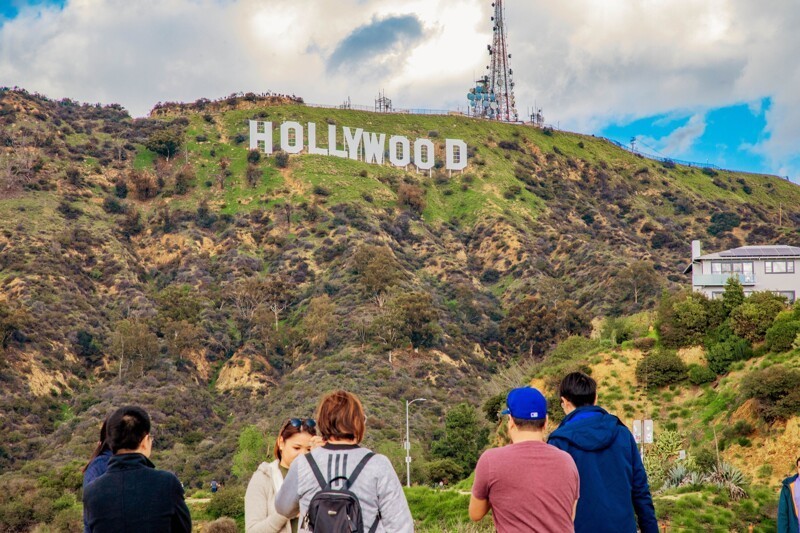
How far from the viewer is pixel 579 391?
297 inches

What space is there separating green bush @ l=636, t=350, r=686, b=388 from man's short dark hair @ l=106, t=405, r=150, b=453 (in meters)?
47.9

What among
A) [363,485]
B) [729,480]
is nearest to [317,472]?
[363,485]

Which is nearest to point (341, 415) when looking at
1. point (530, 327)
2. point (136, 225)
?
point (530, 327)

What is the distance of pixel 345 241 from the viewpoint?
97562mm

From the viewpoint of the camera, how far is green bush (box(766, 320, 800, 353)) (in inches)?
1794

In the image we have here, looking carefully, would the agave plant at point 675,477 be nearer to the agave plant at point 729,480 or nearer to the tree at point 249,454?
the agave plant at point 729,480

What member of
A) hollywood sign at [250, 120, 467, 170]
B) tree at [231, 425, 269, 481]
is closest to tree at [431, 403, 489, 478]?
tree at [231, 425, 269, 481]

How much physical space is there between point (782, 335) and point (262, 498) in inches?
1734

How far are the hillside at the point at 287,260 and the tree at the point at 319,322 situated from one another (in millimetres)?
219

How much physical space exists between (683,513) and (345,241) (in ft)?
241

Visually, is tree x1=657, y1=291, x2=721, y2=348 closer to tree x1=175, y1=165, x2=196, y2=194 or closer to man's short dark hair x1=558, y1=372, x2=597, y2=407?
man's short dark hair x1=558, y1=372, x2=597, y2=407

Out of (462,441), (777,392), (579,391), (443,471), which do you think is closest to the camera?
(579,391)

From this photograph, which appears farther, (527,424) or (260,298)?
(260,298)

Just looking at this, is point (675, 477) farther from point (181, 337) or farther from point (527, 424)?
point (181, 337)
